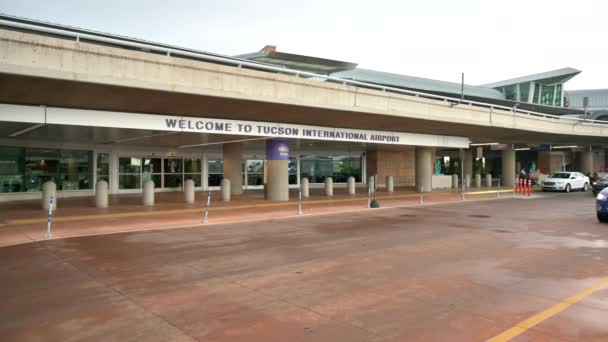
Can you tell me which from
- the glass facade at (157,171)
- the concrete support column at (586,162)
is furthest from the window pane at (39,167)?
the concrete support column at (586,162)

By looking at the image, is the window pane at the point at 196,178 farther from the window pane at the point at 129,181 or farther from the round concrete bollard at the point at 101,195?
the round concrete bollard at the point at 101,195

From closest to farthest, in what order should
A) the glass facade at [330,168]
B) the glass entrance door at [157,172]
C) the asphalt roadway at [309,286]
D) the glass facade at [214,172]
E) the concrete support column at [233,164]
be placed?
the asphalt roadway at [309,286] < the concrete support column at [233,164] < the glass entrance door at [157,172] < the glass facade at [214,172] < the glass facade at [330,168]

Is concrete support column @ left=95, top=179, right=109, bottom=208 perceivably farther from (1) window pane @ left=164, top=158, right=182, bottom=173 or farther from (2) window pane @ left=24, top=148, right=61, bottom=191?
(1) window pane @ left=164, top=158, right=182, bottom=173

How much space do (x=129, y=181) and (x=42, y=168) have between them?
4973mm

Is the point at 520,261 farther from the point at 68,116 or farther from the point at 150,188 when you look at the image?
the point at 150,188

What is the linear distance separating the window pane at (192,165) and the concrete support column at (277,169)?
9.53 metres

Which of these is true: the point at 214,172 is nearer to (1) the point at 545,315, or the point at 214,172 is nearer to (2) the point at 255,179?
(2) the point at 255,179

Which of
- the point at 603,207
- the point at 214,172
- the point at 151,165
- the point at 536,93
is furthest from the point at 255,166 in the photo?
the point at 536,93

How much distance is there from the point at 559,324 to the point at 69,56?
12259 mm

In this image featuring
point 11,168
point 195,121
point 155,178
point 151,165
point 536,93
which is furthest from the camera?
point 536,93

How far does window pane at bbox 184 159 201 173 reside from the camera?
96.0ft

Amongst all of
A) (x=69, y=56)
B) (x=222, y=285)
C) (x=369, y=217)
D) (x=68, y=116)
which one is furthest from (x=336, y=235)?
(x=68, y=116)

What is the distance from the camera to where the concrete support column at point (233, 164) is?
24.6 m

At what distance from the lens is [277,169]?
70.9ft
